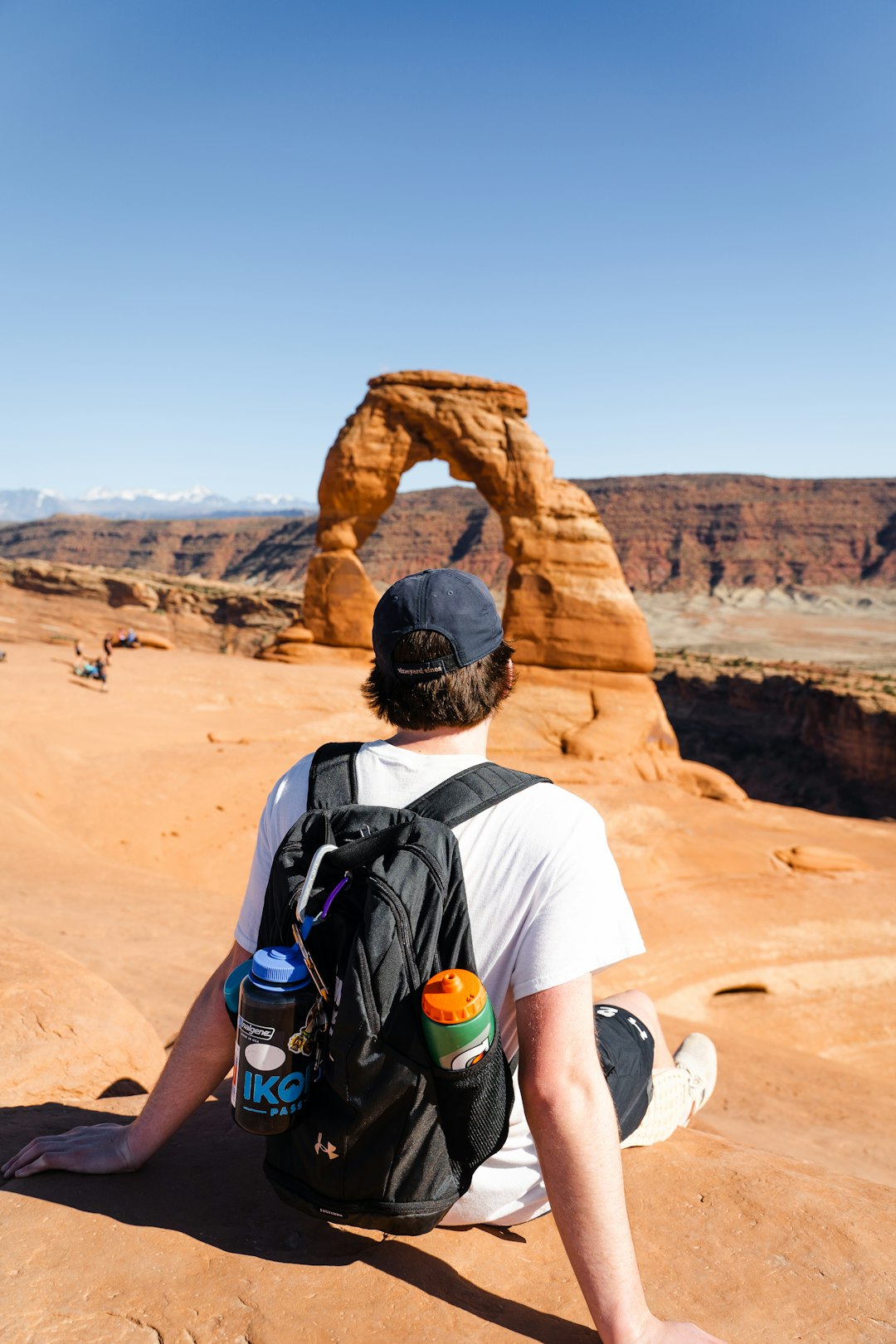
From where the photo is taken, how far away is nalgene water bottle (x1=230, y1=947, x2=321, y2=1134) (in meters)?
1.54

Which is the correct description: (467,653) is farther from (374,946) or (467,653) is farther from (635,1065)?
(635,1065)

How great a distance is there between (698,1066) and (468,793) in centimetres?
190

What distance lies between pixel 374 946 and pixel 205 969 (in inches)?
155

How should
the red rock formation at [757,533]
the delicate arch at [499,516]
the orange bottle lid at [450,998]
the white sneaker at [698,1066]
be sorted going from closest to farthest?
the orange bottle lid at [450,998], the white sneaker at [698,1066], the delicate arch at [499,516], the red rock formation at [757,533]

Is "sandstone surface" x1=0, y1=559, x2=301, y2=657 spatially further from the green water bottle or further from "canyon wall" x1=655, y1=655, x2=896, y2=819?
the green water bottle

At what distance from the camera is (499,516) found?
54.2 feet

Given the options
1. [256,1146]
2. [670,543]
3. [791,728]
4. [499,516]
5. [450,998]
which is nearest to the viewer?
[450,998]

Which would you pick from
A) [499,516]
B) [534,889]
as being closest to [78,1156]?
[534,889]

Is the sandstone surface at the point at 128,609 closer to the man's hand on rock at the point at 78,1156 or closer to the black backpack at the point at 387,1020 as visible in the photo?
the man's hand on rock at the point at 78,1156

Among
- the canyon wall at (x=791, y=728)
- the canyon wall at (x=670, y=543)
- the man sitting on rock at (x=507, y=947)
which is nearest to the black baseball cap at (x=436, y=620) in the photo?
the man sitting on rock at (x=507, y=947)

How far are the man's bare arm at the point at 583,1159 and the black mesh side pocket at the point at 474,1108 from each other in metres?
0.06

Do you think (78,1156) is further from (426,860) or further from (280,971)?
(426,860)

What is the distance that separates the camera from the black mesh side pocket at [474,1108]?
1.55m

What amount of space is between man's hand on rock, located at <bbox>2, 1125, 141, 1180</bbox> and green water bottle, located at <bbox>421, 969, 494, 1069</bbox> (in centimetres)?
94
